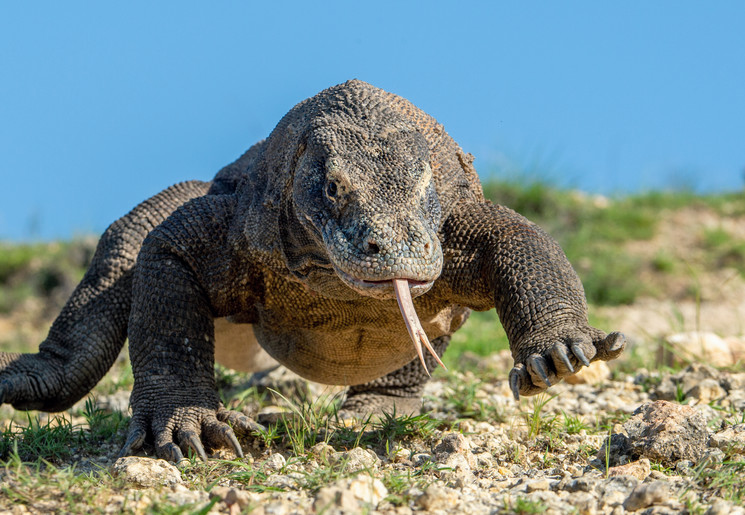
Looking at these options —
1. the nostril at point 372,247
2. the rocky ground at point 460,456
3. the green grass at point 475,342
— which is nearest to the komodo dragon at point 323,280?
the nostril at point 372,247

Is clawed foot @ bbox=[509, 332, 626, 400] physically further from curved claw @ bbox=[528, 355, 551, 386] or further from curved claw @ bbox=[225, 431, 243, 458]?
curved claw @ bbox=[225, 431, 243, 458]

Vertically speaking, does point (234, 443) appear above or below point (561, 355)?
below

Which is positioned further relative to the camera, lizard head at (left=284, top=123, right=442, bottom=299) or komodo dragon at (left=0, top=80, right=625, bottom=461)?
komodo dragon at (left=0, top=80, right=625, bottom=461)

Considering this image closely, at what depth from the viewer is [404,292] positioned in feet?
9.30

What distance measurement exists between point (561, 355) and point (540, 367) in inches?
3.3

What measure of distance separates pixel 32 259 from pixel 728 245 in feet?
33.1

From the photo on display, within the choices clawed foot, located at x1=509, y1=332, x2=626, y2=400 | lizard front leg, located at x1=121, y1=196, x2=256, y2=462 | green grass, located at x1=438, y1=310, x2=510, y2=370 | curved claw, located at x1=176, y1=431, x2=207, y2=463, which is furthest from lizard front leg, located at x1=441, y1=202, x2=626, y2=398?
green grass, located at x1=438, y1=310, x2=510, y2=370

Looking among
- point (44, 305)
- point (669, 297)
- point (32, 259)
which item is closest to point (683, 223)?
point (669, 297)

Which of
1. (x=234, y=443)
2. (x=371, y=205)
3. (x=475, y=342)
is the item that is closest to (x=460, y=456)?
(x=234, y=443)

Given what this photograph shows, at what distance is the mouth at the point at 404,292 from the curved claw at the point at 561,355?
1.44 ft

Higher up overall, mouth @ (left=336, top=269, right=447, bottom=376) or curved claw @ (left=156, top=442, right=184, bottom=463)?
mouth @ (left=336, top=269, right=447, bottom=376)

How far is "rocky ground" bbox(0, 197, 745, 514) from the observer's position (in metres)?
2.69

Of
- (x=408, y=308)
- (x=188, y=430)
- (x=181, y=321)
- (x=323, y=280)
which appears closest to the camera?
(x=408, y=308)

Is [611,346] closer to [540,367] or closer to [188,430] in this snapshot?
[540,367]
